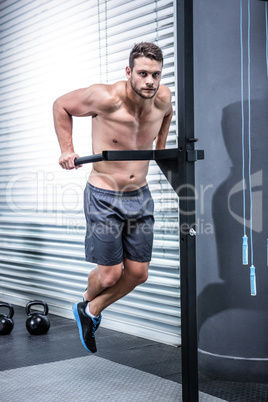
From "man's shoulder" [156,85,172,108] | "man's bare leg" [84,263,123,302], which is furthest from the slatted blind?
"man's bare leg" [84,263,123,302]

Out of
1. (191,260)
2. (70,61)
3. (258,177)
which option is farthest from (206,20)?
(70,61)

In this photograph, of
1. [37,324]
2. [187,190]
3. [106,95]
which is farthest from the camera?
[37,324]

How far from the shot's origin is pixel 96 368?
3.37 metres

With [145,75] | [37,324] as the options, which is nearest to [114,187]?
[145,75]

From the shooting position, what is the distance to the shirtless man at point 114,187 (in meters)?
2.91

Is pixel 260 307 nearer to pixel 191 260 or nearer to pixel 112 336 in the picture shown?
pixel 191 260

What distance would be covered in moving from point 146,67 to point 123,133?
1.54ft

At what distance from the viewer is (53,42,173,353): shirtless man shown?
2908 mm

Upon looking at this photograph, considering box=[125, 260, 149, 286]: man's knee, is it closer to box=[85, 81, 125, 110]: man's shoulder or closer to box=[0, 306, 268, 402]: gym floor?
box=[0, 306, 268, 402]: gym floor

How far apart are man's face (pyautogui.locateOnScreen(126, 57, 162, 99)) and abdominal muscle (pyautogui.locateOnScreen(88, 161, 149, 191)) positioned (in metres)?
0.54

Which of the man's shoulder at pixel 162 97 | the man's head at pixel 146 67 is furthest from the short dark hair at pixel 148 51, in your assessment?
the man's shoulder at pixel 162 97

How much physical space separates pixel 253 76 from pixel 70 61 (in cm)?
228

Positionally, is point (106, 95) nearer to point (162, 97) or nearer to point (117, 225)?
Result: point (162, 97)

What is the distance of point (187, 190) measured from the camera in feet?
7.86
